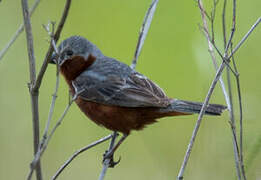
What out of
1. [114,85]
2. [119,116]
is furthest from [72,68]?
[119,116]

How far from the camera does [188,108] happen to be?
450cm

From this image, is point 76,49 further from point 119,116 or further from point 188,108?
point 188,108

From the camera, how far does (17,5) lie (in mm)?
7129

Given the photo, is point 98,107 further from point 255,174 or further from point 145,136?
point 255,174

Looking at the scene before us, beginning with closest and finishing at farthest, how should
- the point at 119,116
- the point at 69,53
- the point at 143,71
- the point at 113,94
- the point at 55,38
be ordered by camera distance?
the point at 55,38, the point at 119,116, the point at 113,94, the point at 69,53, the point at 143,71

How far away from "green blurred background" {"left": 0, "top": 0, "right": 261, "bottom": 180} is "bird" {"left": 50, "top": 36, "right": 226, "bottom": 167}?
63 cm

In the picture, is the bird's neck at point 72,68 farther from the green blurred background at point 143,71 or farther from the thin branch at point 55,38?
A: the thin branch at point 55,38

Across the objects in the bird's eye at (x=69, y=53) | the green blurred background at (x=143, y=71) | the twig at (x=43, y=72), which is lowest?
the green blurred background at (x=143, y=71)

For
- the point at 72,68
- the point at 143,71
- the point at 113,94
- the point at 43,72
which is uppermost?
the point at 43,72

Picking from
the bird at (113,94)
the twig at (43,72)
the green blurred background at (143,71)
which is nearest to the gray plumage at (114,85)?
the bird at (113,94)

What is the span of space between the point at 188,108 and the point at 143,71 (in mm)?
2500

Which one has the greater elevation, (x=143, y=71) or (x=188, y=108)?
(x=188, y=108)

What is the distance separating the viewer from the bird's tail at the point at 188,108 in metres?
4.32

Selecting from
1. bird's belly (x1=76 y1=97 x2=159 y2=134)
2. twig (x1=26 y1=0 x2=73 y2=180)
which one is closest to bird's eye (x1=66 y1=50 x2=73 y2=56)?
bird's belly (x1=76 y1=97 x2=159 y2=134)
